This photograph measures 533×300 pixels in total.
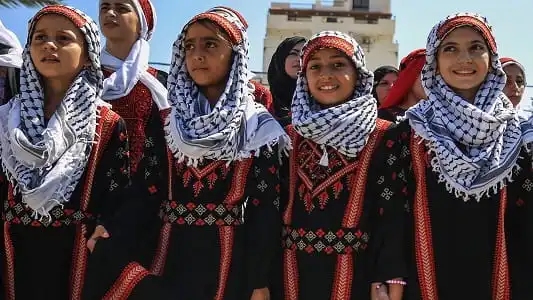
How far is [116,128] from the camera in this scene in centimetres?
271

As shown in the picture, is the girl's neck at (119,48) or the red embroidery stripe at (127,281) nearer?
the red embroidery stripe at (127,281)

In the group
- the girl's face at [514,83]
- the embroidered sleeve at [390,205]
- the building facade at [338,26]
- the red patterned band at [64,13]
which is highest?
the building facade at [338,26]

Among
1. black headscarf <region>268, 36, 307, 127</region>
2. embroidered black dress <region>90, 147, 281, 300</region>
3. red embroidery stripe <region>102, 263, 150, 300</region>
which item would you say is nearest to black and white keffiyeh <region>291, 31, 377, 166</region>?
embroidered black dress <region>90, 147, 281, 300</region>

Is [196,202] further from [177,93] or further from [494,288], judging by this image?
[494,288]

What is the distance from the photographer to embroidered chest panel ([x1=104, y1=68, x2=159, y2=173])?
10.3 feet

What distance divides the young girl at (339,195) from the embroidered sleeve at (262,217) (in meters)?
0.11

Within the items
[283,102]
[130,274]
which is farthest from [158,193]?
[283,102]

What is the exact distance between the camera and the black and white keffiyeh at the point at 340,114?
8.49 ft

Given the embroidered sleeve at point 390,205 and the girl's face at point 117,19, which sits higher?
the girl's face at point 117,19

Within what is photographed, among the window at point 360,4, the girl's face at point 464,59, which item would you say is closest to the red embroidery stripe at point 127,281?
the girl's face at point 464,59

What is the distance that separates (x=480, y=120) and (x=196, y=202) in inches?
48.8

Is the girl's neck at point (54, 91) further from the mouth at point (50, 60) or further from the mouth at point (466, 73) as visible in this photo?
the mouth at point (466, 73)

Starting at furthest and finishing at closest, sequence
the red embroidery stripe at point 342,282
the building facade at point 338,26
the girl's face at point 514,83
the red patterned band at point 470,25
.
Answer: the building facade at point 338,26, the girl's face at point 514,83, the red patterned band at point 470,25, the red embroidery stripe at point 342,282

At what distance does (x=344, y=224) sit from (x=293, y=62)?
6.83ft
